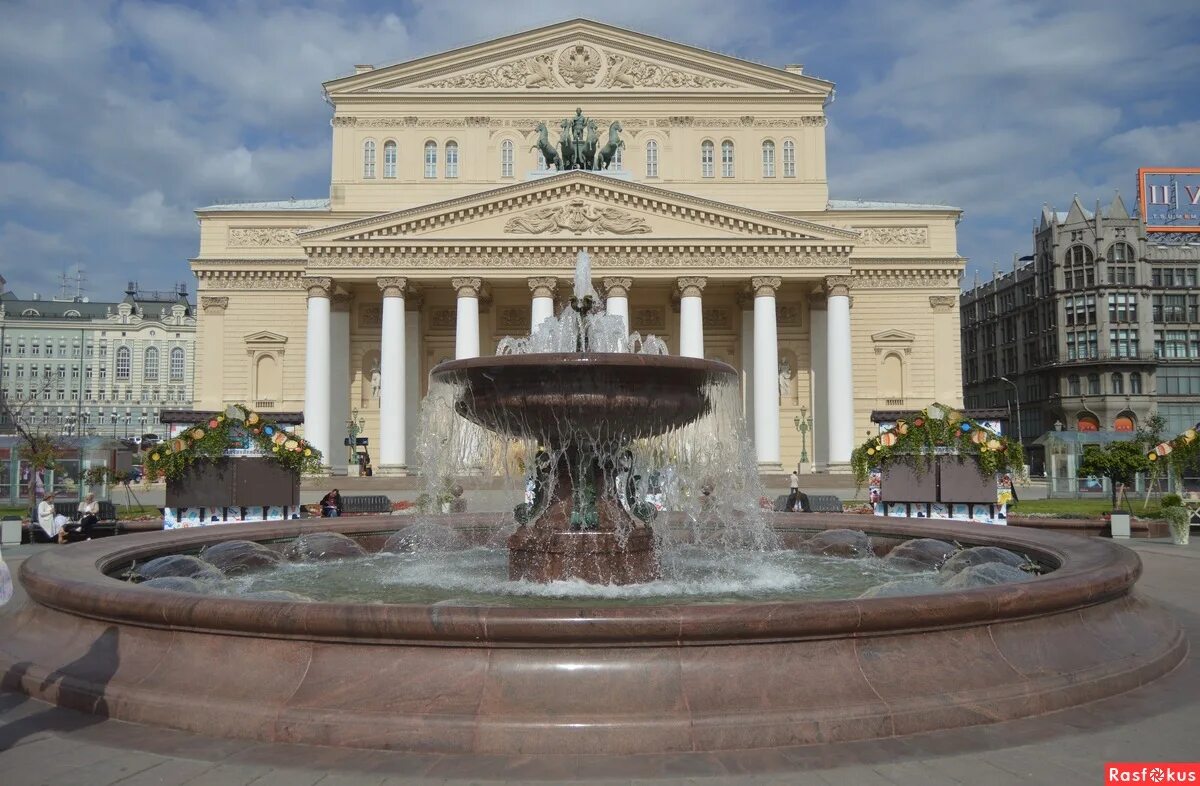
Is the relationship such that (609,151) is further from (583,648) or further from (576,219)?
(583,648)

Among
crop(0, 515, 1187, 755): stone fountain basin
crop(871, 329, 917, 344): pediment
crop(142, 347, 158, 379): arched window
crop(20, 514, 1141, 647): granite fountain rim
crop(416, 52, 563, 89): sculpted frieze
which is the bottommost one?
crop(0, 515, 1187, 755): stone fountain basin

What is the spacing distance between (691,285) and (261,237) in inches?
885

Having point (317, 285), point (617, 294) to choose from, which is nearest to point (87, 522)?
point (317, 285)

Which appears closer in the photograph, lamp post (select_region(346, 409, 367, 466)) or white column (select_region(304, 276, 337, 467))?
white column (select_region(304, 276, 337, 467))

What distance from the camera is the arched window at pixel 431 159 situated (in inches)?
1912

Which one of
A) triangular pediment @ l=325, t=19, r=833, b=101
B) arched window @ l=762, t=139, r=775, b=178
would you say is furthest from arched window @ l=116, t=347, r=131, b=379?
arched window @ l=762, t=139, r=775, b=178

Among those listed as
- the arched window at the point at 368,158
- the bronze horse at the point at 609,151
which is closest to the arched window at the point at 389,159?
the arched window at the point at 368,158

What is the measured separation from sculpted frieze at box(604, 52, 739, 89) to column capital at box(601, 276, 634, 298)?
1342cm

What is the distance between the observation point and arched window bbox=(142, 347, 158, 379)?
103750 mm

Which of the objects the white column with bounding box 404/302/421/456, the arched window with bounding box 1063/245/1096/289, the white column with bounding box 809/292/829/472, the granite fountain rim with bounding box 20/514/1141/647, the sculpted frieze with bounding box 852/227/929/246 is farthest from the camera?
the arched window with bounding box 1063/245/1096/289

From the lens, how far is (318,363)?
41.3m

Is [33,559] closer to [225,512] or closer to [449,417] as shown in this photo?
[449,417]

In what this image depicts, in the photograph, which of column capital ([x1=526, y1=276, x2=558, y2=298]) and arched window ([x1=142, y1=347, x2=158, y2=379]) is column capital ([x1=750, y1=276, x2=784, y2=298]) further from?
arched window ([x1=142, y1=347, x2=158, y2=379])

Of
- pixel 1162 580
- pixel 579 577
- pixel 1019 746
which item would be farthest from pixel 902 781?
pixel 1162 580
